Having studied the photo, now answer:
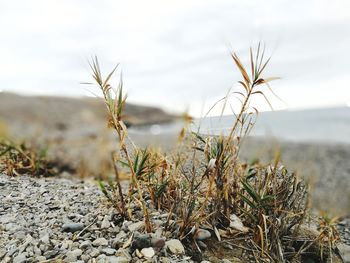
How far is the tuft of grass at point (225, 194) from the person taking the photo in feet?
6.42

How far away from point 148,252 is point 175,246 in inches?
5.4

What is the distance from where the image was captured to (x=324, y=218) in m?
2.83

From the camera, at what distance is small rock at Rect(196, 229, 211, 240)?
1.98 m

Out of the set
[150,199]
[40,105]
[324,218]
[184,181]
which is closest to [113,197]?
[150,199]

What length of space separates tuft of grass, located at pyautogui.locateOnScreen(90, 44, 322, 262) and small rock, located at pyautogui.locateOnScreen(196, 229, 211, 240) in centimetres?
3

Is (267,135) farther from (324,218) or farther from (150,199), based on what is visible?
(324,218)

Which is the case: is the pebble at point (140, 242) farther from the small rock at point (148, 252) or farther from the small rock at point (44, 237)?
the small rock at point (44, 237)

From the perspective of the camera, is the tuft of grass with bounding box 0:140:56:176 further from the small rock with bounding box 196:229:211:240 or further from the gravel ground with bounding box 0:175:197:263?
the small rock with bounding box 196:229:211:240

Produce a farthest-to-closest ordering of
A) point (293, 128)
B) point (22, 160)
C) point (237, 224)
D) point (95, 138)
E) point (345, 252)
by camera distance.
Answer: point (293, 128), point (95, 138), point (22, 160), point (345, 252), point (237, 224)

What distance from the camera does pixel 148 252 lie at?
5.95ft

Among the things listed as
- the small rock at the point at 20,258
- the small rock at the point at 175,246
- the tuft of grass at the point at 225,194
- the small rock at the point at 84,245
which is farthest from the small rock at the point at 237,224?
the small rock at the point at 20,258

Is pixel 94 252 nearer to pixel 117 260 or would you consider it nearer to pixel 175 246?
pixel 117 260

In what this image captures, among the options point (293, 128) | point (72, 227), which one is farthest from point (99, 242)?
point (293, 128)

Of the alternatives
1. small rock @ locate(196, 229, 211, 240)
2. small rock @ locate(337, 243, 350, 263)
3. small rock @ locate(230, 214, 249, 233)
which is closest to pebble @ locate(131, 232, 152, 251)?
small rock @ locate(196, 229, 211, 240)
